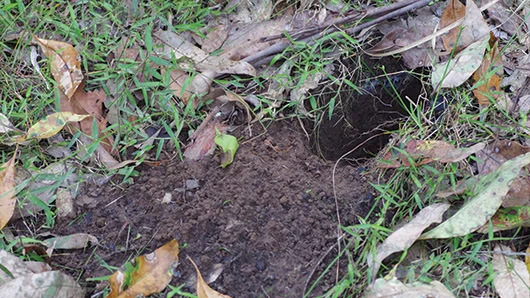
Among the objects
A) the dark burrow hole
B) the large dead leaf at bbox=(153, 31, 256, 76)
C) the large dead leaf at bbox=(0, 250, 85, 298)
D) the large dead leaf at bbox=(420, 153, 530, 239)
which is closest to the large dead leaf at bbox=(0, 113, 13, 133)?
the large dead leaf at bbox=(0, 250, 85, 298)

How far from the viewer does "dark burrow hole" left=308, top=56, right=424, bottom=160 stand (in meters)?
2.35

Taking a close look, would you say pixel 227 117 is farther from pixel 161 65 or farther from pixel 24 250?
pixel 24 250

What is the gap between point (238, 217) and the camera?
1.94 meters

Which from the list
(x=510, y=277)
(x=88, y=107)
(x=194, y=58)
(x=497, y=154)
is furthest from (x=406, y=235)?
(x=88, y=107)

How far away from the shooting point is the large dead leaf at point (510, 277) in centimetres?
175

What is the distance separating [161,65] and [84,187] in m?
0.55

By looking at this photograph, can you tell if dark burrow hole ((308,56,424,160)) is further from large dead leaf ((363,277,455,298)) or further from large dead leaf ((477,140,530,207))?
large dead leaf ((363,277,455,298))

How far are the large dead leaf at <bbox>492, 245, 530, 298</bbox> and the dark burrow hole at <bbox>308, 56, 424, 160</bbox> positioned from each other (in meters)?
0.67

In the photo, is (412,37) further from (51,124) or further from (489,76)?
(51,124)

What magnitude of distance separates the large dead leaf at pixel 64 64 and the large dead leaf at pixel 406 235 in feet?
4.11

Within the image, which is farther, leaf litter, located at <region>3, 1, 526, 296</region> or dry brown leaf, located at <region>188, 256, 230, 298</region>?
leaf litter, located at <region>3, 1, 526, 296</region>

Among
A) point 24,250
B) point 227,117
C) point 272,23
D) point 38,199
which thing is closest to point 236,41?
point 272,23

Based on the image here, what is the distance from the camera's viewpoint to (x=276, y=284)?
1803 millimetres

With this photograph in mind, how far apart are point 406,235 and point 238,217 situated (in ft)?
1.74
